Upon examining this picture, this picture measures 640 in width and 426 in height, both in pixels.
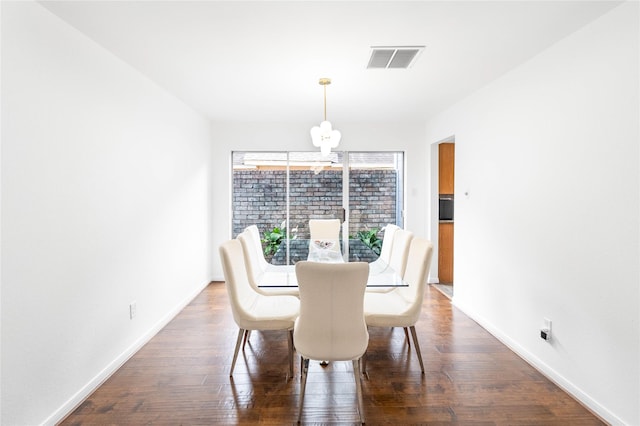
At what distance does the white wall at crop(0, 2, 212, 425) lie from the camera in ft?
5.45

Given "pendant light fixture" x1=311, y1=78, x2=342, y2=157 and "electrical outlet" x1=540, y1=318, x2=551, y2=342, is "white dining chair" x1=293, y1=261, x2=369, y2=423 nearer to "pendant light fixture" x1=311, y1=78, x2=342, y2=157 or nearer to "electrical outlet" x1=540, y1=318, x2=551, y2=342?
"electrical outlet" x1=540, y1=318, x2=551, y2=342

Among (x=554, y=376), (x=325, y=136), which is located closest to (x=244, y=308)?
(x=325, y=136)

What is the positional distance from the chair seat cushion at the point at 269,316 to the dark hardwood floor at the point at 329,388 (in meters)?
0.38

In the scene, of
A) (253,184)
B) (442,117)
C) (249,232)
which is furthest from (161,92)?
(442,117)

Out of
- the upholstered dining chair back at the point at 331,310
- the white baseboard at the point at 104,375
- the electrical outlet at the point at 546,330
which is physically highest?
the upholstered dining chair back at the point at 331,310

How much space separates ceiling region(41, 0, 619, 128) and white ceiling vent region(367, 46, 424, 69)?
0.19 feet

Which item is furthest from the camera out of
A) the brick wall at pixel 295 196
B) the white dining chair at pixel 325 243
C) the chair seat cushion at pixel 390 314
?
the brick wall at pixel 295 196

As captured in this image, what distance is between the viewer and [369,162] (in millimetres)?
5086

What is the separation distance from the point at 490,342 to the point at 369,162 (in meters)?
3.01

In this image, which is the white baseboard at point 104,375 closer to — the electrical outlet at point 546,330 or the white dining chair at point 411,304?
the white dining chair at point 411,304

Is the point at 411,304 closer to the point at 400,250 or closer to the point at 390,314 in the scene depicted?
the point at 390,314

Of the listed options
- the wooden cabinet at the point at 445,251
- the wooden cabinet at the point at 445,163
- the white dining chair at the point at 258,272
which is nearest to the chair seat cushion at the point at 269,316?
the white dining chair at the point at 258,272

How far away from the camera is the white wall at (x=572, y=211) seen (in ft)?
6.03

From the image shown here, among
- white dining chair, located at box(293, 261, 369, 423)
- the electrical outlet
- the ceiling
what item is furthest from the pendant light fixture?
the electrical outlet
